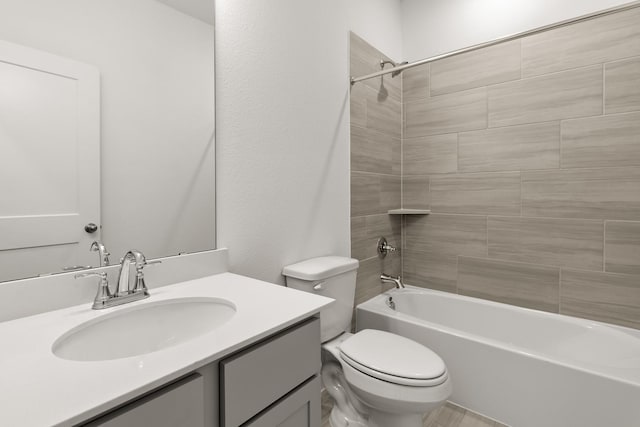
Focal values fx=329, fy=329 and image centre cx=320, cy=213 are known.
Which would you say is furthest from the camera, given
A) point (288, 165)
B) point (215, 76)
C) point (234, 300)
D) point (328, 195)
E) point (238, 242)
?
point (328, 195)

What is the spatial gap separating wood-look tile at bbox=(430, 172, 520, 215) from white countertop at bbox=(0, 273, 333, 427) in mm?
1645

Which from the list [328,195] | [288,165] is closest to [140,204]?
[288,165]

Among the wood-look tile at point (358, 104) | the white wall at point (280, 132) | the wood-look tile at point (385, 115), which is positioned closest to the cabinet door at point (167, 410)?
the white wall at point (280, 132)

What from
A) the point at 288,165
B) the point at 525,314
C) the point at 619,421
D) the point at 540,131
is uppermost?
the point at 540,131

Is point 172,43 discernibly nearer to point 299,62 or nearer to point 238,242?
point 299,62

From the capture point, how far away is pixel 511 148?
2074 mm

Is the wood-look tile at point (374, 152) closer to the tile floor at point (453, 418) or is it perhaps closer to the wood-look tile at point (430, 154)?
the wood-look tile at point (430, 154)

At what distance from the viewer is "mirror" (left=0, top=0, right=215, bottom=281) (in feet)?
2.82

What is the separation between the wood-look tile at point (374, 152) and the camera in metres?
2.09

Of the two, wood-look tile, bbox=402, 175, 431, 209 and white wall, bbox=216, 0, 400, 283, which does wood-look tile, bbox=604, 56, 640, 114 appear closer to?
wood-look tile, bbox=402, 175, 431, 209

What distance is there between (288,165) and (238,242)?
0.47 meters

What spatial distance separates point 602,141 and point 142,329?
7.69 feet

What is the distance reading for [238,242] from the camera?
1.39 metres

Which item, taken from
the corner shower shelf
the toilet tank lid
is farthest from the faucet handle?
the corner shower shelf
